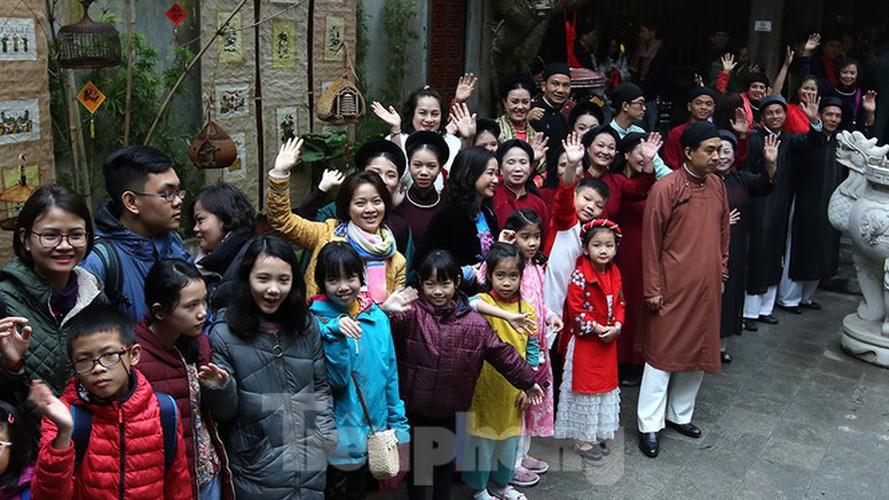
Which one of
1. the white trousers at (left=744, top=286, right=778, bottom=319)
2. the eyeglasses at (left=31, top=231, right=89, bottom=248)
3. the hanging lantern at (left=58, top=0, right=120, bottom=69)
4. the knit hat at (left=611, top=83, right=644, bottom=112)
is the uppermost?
the hanging lantern at (left=58, top=0, right=120, bottom=69)

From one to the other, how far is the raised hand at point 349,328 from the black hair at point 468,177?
1309mm

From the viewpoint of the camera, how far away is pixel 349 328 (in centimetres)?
358

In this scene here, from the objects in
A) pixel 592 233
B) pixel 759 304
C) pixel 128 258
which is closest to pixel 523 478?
pixel 592 233

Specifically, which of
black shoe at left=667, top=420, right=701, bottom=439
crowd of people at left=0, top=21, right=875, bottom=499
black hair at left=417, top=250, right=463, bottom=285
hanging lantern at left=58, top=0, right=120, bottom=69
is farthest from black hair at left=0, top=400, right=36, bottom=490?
black shoe at left=667, top=420, right=701, bottom=439

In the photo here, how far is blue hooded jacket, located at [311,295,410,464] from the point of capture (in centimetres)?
370

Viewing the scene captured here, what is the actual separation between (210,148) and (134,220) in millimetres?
2236

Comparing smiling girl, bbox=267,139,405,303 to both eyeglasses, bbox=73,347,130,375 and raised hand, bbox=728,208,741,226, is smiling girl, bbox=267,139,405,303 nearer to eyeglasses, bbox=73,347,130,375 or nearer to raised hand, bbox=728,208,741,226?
eyeglasses, bbox=73,347,130,375

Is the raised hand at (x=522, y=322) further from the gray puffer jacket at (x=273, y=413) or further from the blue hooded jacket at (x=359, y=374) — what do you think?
the gray puffer jacket at (x=273, y=413)

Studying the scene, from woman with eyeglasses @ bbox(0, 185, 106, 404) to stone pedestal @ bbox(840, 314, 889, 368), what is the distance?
5856 mm

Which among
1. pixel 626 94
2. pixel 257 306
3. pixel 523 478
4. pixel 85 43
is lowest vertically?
pixel 523 478

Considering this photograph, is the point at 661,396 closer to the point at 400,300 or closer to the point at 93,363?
the point at 400,300

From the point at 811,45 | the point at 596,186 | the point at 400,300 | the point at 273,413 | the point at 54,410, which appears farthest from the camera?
the point at 811,45

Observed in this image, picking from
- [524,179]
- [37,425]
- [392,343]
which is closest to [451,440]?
[392,343]

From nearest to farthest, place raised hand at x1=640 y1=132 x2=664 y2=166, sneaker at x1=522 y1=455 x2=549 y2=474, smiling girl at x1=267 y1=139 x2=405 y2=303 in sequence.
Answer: smiling girl at x1=267 y1=139 x2=405 y2=303
sneaker at x1=522 y1=455 x2=549 y2=474
raised hand at x1=640 y1=132 x2=664 y2=166
